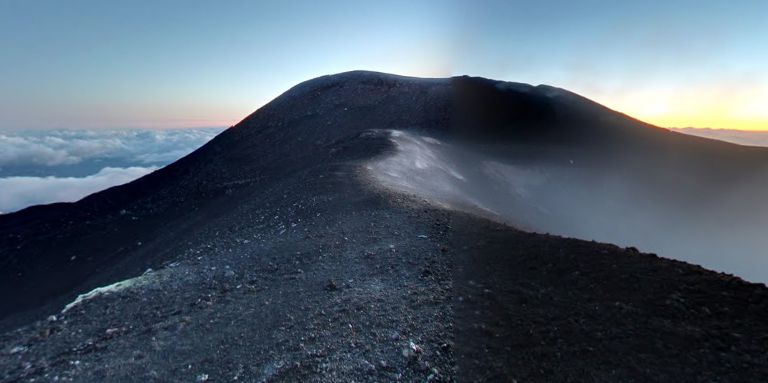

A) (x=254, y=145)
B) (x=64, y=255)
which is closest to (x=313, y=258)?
(x=64, y=255)

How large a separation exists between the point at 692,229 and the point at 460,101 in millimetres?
21268

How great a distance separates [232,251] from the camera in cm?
1295

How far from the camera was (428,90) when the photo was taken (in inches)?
1674

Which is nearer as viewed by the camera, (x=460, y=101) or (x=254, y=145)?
(x=254, y=145)

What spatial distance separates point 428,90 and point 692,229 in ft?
80.4

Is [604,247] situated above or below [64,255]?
above

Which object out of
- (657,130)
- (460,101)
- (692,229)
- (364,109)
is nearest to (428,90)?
(460,101)

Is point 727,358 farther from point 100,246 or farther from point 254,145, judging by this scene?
point 254,145

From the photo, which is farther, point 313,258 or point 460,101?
point 460,101

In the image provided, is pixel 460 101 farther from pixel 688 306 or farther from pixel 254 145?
pixel 688 306

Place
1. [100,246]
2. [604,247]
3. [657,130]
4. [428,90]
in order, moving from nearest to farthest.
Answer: [604,247] → [100,246] → [657,130] → [428,90]

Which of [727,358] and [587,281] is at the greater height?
[587,281]

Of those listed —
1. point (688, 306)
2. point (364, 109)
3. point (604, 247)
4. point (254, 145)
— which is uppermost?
point (364, 109)

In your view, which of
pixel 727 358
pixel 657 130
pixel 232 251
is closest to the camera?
pixel 727 358
